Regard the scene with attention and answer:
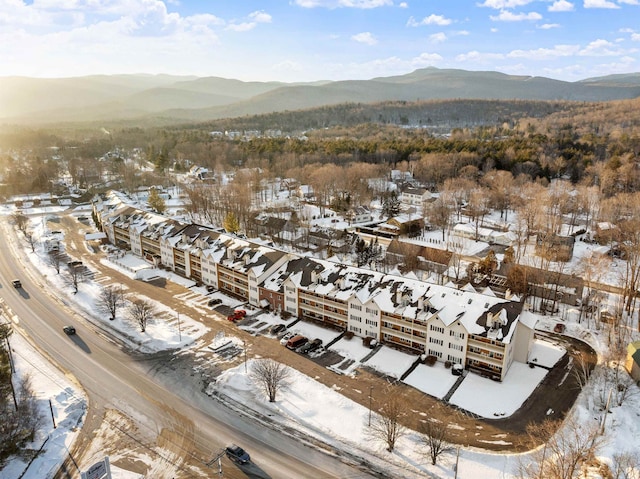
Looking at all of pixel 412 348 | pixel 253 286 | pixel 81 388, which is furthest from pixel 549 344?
pixel 81 388

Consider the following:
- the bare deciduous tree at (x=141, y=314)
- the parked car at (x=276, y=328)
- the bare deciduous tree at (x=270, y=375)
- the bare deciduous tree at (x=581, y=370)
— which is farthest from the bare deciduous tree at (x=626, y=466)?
the bare deciduous tree at (x=141, y=314)

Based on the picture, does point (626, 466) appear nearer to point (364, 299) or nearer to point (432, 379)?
point (432, 379)

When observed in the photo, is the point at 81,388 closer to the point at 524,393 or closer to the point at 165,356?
the point at 165,356

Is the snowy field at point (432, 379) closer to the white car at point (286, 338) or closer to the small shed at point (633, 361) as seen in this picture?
the white car at point (286, 338)

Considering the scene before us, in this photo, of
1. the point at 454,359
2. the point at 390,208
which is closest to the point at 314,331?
the point at 454,359

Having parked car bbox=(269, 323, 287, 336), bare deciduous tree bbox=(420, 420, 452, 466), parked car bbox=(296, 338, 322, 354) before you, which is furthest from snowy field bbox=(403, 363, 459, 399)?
parked car bbox=(269, 323, 287, 336)

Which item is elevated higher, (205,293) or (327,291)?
(327,291)
